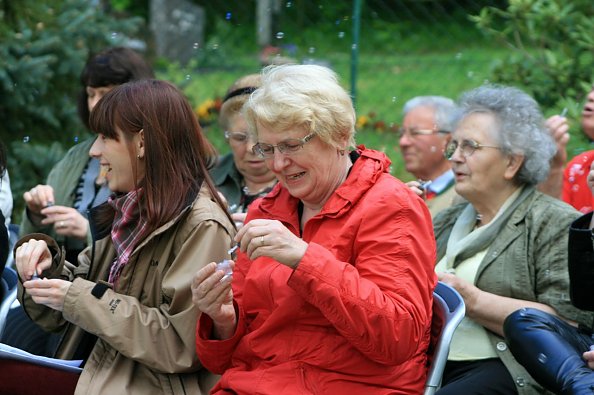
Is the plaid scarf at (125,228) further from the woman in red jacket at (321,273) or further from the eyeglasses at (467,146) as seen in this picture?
the eyeglasses at (467,146)

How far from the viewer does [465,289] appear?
148 inches

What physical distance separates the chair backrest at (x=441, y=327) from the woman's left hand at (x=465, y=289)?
1.04 feet

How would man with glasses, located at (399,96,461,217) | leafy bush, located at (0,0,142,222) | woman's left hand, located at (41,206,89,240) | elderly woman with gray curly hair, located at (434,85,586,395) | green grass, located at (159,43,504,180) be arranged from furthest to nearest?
green grass, located at (159,43,504,180), leafy bush, located at (0,0,142,222), man with glasses, located at (399,96,461,217), woman's left hand, located at (41,206,89,240), elderly woman with gray curly hair, located at (434,85,586,395)

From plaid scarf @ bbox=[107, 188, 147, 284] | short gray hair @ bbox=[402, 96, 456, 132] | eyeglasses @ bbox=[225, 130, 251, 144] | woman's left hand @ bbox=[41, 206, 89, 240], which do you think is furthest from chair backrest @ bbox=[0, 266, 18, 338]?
short gray hair @ bbox=[402, 96, 456, 132]

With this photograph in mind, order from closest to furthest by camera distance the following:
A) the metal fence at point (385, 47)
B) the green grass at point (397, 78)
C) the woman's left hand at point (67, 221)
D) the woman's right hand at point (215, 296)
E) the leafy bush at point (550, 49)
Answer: the woman's right hand at point (215, 296) < the woman's left hand at point (67, 221) < the leafy bush at point (550, 49) < the metal fence at point (385, 47) < the green grass at point (397, 78)

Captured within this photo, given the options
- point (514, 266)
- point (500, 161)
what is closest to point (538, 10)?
point (500, 161)

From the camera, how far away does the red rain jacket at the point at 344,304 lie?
2.85 meters

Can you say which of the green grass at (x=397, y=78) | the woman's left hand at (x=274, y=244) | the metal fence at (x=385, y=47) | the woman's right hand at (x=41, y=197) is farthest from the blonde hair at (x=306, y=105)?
the green grass at (x=397, y=78)

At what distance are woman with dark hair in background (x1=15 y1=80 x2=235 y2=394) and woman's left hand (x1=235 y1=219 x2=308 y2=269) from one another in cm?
52

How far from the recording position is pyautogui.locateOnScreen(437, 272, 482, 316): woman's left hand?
3.74 m

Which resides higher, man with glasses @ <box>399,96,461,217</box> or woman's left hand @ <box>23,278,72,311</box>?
woman's left hand @ <box>23,278,72,311</box>

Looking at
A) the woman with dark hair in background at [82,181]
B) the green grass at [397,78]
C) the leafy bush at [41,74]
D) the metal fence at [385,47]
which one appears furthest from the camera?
the green grass at [397,78]

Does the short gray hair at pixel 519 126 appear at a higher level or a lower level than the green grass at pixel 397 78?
higher

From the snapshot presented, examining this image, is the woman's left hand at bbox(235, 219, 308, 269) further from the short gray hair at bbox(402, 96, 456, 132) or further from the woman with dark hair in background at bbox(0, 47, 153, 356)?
the short gray hair at bbox(402, 96, 456, 132)
